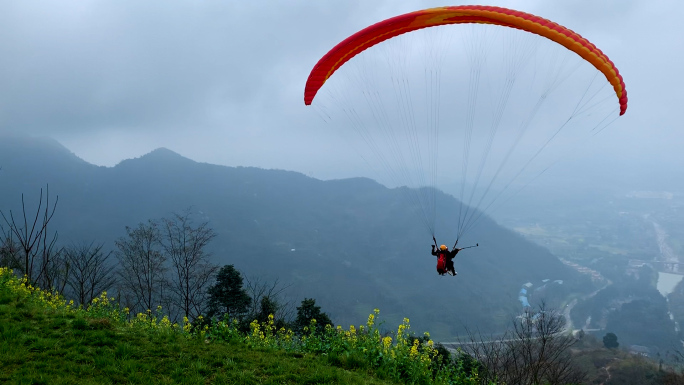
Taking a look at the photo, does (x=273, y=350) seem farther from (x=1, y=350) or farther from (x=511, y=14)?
(x=511, y=14)

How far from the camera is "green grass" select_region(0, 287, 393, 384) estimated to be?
673 centimetres

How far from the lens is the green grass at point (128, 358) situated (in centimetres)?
673

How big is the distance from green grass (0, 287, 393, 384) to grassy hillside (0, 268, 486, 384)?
0.06ft

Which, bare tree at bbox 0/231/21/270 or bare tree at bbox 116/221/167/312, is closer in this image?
bare tree at bbox 0/231/21/270

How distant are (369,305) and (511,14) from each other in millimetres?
171039

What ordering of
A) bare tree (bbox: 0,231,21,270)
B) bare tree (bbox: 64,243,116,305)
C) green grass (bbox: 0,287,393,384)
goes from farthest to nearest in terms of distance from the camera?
1. bare tree (bbox: 64,243,116,305)
2. bare tree (bbox: 0,231,21,270)
3. green grass (bbox: 0,287,393,384)

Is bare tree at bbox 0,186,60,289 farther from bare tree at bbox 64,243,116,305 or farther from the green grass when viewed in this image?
the green grass

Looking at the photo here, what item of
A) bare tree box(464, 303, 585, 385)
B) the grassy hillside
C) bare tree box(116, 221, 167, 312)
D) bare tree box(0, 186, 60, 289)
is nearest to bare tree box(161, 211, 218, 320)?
bare tree box(116, 221, 167, 312)

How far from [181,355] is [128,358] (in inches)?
37.6

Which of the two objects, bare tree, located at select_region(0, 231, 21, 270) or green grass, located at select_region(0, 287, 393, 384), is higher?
bare tree, located at select_region(0, 231, 21, 270)

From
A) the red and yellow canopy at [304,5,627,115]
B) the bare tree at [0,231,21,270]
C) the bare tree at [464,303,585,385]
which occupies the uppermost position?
the red and yellow canopy at [304,5,627,115]

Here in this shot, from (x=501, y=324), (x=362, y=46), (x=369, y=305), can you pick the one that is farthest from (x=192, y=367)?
(x=501, y=324)

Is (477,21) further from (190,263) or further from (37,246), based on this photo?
(190,263)

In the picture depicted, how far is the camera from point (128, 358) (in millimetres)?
7500
